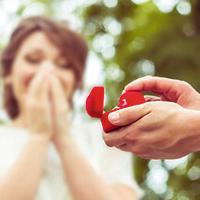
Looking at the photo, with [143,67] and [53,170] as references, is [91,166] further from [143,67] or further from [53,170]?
[143,67]

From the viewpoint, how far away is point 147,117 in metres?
0.51

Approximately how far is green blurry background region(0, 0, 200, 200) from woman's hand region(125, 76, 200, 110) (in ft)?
2.64

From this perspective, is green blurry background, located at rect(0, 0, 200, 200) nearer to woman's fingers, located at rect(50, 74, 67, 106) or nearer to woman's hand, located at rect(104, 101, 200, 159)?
woman's fingers, located at rect(50, 74, 67, 106)

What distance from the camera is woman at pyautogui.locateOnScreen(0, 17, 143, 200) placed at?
1003mm

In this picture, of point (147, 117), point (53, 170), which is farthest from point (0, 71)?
point (147, 117)

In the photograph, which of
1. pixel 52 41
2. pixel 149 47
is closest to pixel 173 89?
pixel 52 41

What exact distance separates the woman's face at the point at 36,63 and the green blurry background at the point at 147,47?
Answer: 0.32m

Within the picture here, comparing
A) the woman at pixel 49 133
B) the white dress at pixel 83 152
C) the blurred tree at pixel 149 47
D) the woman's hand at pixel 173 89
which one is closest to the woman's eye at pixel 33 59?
the woman at pixel 49 133

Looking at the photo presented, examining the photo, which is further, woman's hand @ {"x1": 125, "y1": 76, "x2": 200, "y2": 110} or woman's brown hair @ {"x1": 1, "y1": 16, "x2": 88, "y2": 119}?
woman's brown hair @ {"x1": 1, "y1": 16, "x2": 88, "y2": 119}

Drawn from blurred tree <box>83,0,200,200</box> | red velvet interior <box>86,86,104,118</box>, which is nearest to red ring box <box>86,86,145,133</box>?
red velvet interior <box>86,86,104,118</box>

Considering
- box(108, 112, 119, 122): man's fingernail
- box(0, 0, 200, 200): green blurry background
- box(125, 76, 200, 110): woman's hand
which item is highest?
box(108, 112, 119, 122): man's fingernail

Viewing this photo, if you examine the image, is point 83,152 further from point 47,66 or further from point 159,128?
point 159,128

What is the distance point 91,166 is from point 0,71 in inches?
14.3

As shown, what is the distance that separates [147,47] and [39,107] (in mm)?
565
